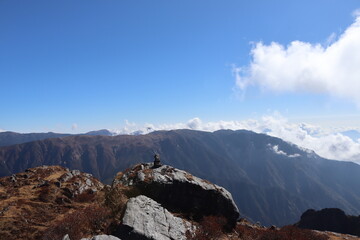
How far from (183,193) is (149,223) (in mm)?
10838

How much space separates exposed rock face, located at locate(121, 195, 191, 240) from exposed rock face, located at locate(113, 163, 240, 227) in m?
5.26

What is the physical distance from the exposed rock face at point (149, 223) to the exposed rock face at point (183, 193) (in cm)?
526

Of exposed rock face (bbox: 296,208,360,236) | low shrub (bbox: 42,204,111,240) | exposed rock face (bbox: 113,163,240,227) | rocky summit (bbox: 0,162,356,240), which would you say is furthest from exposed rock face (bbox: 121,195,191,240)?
exposed rock face (bbox: 296,208,360,236)

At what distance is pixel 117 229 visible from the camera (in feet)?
59.3

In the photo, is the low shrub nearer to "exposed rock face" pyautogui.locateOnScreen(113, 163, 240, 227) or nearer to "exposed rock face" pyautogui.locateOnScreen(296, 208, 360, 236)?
"exposed rock face" pyautogui.locateOnScreen(113, 163, 240, 227)

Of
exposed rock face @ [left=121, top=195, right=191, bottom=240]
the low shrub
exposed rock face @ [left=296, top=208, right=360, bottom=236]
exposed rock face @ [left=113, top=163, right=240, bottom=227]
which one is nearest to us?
exposed rock face @ [left=121, top=195, right=191, bottom=240]

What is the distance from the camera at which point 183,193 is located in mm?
29594

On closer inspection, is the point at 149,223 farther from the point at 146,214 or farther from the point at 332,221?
the point at 332,221

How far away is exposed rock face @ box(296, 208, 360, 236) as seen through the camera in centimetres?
13443

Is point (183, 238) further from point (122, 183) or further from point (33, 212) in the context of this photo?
point (33, 212)

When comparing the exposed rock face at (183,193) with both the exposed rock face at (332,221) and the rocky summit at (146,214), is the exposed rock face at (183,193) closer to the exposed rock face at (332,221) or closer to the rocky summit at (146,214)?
the rocky summit at (146,214)

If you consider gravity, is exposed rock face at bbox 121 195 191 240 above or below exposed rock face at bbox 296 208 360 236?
above

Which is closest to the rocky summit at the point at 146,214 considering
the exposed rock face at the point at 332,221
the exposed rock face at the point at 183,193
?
the exposed rock face at the point at 183,193

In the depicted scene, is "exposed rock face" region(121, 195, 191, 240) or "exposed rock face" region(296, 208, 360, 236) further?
"exposed rock face" region(296, 208, 360, 236)
